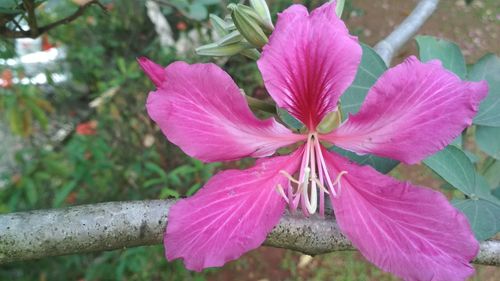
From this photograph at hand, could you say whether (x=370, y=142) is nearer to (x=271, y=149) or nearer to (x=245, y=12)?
(x=271, y=149)

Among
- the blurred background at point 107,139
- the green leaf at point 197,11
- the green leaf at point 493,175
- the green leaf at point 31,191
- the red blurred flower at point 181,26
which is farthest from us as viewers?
the red blurred flower at point 181,26

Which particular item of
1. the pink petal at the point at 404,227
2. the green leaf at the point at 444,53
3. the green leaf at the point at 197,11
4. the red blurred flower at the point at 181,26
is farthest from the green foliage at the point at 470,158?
the red blurred flower at the point at 181,26

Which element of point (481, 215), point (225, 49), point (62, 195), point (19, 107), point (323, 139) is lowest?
point (62, 195)

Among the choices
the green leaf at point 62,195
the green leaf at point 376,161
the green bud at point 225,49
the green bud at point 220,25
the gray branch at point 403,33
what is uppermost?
the green bud at point 220,25

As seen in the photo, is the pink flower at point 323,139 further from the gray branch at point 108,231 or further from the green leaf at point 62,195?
the green leaf at point 62,195

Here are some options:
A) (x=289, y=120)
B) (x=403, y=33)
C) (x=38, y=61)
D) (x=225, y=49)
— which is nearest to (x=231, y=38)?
(x=225, y=49)

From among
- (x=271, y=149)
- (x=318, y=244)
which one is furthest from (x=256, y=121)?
(x=318, y=244)

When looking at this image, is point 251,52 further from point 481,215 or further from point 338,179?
point 481,215
